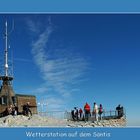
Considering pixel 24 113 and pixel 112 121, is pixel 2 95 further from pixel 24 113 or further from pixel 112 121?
pixel 112 121

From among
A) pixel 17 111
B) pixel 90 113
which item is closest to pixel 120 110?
pixel 90 113

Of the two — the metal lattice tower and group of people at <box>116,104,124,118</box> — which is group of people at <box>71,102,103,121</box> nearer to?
group of people at <box>116,104,124,118</box>

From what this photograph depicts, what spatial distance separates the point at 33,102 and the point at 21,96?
2.34 metres

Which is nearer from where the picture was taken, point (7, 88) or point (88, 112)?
point (88, 112)

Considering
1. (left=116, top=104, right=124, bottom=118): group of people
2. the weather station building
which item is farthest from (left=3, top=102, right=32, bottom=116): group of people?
(left=116, top=104, right=124, bottom=118): group of people

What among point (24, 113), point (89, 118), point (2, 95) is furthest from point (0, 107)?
point (89, 118)

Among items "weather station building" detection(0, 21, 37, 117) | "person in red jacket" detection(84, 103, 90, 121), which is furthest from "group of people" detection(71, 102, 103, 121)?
"weather station building" detection(0, 21, 37, 117)

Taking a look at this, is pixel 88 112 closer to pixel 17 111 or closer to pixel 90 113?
pixel 90 113

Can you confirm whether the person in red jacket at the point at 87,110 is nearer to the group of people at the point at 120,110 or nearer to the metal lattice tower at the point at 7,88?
the group of people at the point at 120,110

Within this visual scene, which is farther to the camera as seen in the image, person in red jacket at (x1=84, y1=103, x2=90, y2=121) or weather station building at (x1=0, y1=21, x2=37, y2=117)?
weather station building at (x1=0, y1=21, x2=37, y2=117)

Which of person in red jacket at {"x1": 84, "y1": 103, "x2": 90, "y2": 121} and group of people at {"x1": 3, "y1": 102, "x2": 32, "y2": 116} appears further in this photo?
group of people at {"x1": 3, "y1": 102, "x2": 32, "y2": 116}

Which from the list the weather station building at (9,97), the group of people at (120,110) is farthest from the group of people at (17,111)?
the group of people at (120,110)

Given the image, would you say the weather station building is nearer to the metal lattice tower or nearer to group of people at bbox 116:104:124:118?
the metal lattice tower

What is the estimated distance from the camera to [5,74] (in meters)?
36.1
